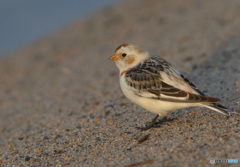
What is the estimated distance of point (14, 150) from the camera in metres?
5.05

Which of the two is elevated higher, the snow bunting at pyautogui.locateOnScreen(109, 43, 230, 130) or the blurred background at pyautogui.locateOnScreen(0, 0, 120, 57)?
the blurred background at pyautogui.locateOnScreen(0, 0, 120, 57)

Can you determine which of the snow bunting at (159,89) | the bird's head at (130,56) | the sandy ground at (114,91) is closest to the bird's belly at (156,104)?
the snow bunting at (159,89)

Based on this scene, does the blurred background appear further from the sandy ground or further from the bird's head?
the bird's head

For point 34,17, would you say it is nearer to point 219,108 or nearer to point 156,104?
point 156,104

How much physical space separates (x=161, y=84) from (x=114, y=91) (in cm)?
272

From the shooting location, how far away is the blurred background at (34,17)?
1553 centimetres

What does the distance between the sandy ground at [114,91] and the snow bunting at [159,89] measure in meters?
0.38

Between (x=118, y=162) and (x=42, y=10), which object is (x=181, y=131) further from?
(x=42, y=10)

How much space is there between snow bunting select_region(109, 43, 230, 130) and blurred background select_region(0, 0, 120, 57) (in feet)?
36.1

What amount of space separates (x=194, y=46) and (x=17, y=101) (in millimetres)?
4843

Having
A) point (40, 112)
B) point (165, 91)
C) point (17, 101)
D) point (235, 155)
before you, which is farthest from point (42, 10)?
point (235, 155)

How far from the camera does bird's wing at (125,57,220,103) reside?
4.03 meters

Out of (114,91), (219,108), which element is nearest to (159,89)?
(219,108)

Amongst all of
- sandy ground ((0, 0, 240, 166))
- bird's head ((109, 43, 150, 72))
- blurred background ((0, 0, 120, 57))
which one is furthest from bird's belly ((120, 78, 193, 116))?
blurred background ((0, 0, 120, 57))
